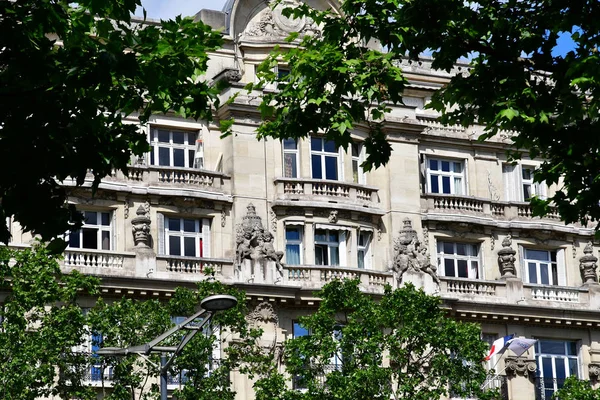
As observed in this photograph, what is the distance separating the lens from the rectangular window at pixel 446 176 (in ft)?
180

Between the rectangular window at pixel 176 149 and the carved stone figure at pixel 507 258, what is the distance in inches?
419

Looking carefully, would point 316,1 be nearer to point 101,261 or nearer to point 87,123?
point 101,261

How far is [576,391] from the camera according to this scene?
48594mm

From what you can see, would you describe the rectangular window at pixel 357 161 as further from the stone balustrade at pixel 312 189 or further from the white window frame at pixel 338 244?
the white window frame at pixel 338 244

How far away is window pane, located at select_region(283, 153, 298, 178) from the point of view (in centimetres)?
5172

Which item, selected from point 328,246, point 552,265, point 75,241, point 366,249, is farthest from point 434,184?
point 75,241

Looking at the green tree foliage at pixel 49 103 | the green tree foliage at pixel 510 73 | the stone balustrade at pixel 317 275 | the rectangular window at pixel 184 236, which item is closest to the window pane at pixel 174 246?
the rectangular window at pixel 184 236

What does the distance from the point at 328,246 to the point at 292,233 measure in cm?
120

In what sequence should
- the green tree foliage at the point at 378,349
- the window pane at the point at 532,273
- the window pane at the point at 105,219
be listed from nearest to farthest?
the green tree foliage at the point at 378,349
the window pane at the point at 105,219
the window pane at the point at 532,273

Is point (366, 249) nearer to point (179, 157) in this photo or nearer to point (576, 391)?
point (179, 157)

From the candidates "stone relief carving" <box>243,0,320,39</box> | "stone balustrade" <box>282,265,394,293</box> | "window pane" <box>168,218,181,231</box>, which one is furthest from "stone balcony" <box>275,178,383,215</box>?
"stone relief carving" <box>243,0,320,39</box>

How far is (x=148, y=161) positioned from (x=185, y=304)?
268 inches

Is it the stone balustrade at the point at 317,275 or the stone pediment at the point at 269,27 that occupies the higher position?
the stone pediment at the point at 269,27

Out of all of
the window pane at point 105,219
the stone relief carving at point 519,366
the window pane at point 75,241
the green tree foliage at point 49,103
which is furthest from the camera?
the stone relief carving at point 519,366
